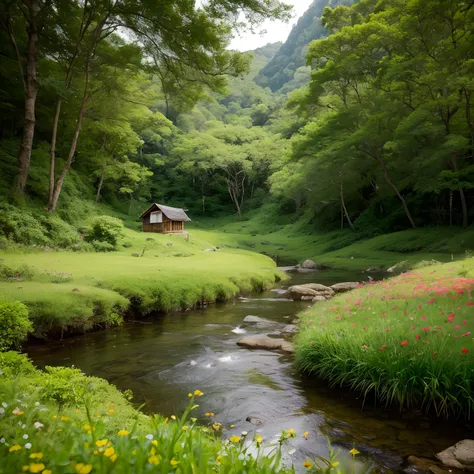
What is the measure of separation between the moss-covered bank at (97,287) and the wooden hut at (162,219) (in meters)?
21.5

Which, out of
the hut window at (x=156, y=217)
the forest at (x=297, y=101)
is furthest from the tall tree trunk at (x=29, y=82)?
the hut window at (x=156, y=217)

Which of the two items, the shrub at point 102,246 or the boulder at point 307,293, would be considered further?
the shrub at point 102,246

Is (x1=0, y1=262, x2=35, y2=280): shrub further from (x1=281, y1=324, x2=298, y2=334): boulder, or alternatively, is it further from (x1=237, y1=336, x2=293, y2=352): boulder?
(x1=281, y1=324, x2=298, y2=334): boulder

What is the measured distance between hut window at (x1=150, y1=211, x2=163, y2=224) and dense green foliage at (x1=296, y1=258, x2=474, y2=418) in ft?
122

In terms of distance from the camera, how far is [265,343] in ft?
34.2

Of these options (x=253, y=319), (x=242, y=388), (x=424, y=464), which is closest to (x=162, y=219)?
(x=253, y=319)

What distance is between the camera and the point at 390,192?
40250 millimetres

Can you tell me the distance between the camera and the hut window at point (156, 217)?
149ft

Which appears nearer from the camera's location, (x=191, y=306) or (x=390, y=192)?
(x=191, y=306)

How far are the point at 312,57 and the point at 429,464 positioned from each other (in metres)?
43.4

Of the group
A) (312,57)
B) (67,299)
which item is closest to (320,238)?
(312,57)

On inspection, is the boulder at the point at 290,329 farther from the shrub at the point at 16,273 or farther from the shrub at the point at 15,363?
the shrub at the point at 16,273

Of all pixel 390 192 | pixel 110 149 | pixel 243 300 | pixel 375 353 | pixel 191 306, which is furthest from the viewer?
pixel 110 149

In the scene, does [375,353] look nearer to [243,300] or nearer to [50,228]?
[243,300]
